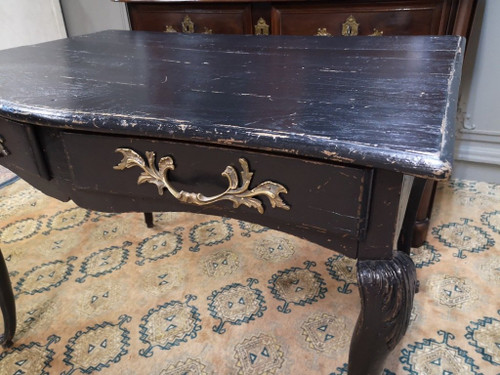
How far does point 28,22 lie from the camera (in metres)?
2.16

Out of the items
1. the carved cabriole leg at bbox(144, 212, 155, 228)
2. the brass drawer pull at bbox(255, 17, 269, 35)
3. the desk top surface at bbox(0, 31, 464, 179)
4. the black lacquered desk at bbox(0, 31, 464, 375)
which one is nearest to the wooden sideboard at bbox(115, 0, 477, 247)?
the brass drawer pull at bbox(255, 17, 269, 35)

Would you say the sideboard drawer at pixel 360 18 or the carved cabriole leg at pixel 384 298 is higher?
the sideboard drawer at pixel 360 18

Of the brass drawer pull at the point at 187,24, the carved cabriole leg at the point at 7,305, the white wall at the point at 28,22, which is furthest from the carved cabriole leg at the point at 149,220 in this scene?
the white wall at the point at 28,22

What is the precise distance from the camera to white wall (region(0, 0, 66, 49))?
207 centimetres

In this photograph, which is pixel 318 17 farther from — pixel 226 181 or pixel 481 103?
→ pixel 226 181

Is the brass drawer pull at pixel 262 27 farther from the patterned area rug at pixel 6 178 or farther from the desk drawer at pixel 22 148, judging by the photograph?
the patterned area rug at pixel 6 178

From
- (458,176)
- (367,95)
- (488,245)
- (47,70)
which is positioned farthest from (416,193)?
(458,176)

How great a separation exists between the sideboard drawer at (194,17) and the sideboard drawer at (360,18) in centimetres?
13

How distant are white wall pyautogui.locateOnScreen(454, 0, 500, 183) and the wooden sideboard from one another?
1.02 feet

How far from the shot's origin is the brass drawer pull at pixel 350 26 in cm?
133

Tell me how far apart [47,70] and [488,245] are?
128 cm

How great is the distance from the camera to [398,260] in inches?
22.6

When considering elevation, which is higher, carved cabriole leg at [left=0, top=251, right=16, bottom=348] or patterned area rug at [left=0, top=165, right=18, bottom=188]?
carved cabriole leg at [left=0, top=251, right=16, bottom=348]

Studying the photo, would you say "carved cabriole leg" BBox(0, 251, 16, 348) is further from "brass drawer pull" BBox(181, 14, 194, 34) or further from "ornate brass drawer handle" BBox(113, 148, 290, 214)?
"brass drawer pull" BBox(181, 14, 194, 34)
